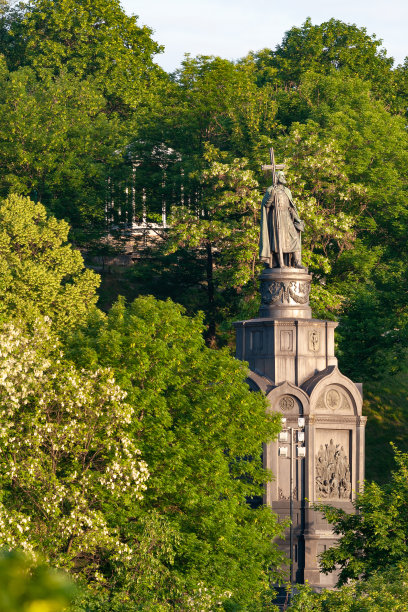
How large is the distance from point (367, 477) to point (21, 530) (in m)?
26.4

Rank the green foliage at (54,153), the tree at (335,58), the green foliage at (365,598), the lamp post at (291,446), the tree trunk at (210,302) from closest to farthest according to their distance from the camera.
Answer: the green foliage at (365,598)
the lamp post at (291,446)
the tree trunk at (210,302)
the green foliage at (54,153)
the tree at (335,58)

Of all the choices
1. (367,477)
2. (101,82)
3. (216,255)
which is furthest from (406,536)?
(101,82)

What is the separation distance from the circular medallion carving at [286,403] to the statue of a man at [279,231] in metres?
4.53

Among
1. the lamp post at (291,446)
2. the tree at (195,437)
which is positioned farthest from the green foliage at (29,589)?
the lamp post at (291,446)

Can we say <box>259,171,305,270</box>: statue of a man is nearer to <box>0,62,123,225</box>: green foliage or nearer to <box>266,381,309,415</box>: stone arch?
<box>266,381,309,415</box>: stone arch

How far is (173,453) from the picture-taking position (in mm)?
24781

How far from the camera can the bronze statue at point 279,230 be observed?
3375 cm

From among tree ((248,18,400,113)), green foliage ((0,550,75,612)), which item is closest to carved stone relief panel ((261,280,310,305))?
green foliage ((0,550,75,612))

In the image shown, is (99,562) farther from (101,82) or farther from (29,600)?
(101,82)

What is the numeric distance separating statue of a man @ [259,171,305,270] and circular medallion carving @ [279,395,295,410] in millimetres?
4526

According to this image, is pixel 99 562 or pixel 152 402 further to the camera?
pixel 152 402

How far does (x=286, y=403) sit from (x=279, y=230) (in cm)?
591

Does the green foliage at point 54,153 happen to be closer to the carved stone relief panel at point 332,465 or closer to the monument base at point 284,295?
the monument base at point 284,295

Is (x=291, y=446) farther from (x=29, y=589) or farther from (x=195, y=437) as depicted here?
(x=29, y=589)
